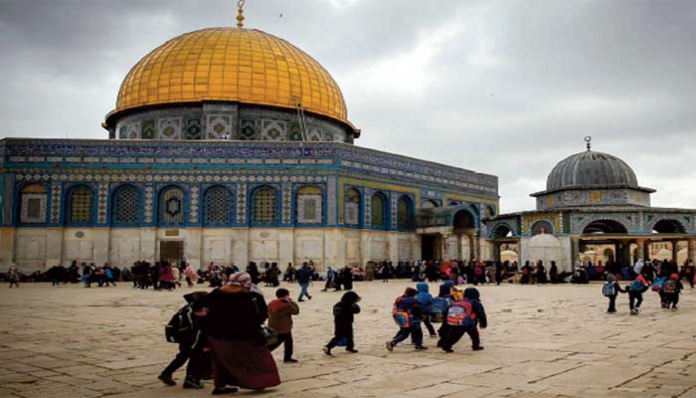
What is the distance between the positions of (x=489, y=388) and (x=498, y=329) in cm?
479

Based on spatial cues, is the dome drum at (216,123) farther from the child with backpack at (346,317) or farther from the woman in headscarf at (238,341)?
the woman in headscarf at (238,341)

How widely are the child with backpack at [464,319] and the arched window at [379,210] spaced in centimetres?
2470

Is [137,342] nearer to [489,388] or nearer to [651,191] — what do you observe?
[489,388]

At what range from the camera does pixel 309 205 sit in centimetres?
3100

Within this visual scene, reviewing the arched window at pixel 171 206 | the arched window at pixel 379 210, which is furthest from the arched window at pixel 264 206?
the arched window at pixel 379 210

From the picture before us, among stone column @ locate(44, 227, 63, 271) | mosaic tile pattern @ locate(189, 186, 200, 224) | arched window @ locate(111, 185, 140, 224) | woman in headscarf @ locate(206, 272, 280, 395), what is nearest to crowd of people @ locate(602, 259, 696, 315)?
woman in headscarf @ locate(206, 272, 280, 395)

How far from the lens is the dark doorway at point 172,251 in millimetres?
29922

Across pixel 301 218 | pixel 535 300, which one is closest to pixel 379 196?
pixel 301 218

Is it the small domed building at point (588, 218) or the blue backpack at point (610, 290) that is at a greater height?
the small domed building at point (588, 218)

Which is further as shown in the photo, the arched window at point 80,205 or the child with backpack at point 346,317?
the arched window at point 80,205

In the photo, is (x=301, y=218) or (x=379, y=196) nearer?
(x=301, y=218)

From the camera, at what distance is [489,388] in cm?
596

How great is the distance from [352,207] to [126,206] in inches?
421

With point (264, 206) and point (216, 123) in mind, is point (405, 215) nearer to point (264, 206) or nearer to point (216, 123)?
point (264, 206)
